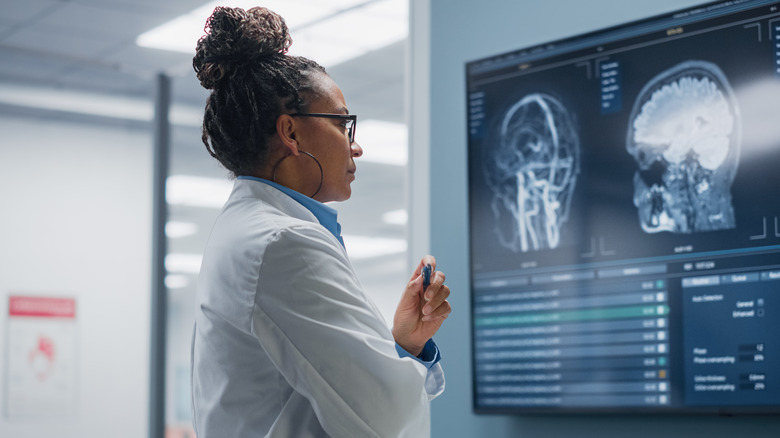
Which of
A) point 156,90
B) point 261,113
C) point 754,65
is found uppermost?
point 156,90

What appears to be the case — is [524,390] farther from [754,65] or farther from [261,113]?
[261,113]

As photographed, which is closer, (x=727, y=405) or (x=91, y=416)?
(x=727, y=405)

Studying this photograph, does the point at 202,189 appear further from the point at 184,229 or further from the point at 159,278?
the point at 159,278

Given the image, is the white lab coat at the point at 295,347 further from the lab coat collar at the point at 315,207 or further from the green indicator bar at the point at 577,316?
the green indicator bar at the point at 577,316

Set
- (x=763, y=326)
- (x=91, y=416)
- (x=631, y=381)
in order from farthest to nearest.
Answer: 1. (x=91, y=416)
2. (x=631, y=381)
3. (x=763, y=326)

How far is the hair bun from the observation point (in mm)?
1310

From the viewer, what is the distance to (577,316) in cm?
206

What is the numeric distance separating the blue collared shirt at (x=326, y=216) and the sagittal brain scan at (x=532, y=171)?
0.83 m

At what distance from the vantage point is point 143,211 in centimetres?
380

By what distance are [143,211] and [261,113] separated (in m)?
2.62

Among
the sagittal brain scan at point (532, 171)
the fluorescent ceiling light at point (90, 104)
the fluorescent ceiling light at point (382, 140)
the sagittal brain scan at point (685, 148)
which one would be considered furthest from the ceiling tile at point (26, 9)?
the sagittal brain scan at point (685, 148)

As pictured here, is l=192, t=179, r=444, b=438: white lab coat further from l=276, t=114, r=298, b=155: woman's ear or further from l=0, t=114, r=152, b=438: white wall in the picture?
l=0, t=114, r=152, b=438: white wall

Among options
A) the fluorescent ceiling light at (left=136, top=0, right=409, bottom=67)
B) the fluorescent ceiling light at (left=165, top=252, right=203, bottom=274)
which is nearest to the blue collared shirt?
the fluorescent ceiling light at (left=136, top=0, right=409, bottom=67)

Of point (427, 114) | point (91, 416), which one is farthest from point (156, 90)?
point (427, 114)
